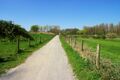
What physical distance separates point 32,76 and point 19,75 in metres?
0.69

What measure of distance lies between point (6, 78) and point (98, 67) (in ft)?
14.3

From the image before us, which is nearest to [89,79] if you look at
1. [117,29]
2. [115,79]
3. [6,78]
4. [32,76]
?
[115,79]

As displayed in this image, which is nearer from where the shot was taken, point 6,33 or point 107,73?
point 107,73

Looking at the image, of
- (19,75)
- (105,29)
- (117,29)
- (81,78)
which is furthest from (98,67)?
(105,29)

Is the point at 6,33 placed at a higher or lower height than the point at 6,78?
higher

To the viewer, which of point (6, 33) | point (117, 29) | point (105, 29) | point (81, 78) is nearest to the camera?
point (81, 78)

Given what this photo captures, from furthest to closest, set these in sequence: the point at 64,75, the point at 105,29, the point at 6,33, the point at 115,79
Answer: the point at 105,29
the point at 6,33
the point at 64,75
the point at 115,79

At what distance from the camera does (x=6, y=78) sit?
36.6ft

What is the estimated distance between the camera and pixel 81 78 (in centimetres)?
1131

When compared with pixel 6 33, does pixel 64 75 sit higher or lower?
lower

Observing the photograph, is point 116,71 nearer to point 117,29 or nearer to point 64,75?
point 64,75

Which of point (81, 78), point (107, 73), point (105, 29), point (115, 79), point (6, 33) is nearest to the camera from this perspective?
point (115, 79)

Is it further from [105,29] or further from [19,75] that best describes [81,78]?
[105,29]

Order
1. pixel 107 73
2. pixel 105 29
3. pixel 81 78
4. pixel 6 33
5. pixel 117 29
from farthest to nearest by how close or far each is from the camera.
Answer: pixel 105 29
pixel 117 29
pixel 6 33
pixel 81 78
pixel 107 73
